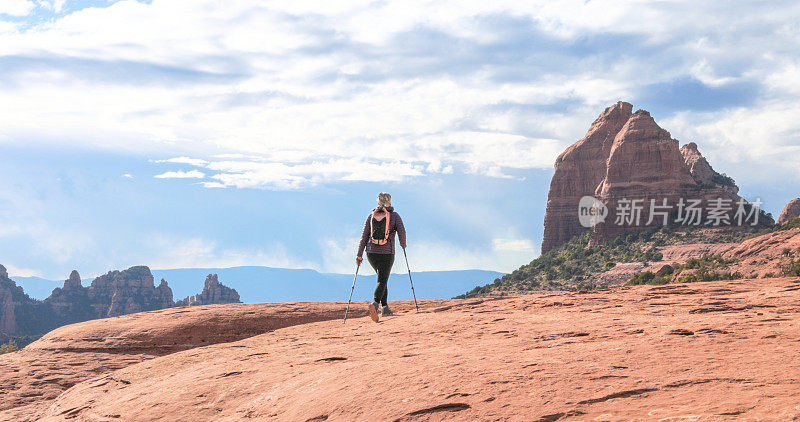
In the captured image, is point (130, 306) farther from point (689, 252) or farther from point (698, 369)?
point (698, 369)

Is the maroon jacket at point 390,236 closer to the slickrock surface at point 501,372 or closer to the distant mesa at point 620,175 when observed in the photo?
the slickrock surface at point 501,372

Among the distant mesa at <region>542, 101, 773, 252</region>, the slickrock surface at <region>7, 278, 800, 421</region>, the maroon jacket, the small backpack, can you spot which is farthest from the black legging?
the distant mesa at <region>542, 101, 773, 252</region>

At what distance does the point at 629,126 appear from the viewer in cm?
11856

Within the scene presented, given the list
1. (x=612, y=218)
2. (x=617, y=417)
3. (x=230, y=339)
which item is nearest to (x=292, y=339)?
(x=230, y=339)

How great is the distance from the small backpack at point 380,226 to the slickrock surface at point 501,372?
2.59 metres

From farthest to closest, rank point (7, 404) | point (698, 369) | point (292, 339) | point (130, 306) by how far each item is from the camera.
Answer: point (130, 306), point (292, 339), point (7, 404), point (698, 369)

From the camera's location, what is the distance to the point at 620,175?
4579 inches

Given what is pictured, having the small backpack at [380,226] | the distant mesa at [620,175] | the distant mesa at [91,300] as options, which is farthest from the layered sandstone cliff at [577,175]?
the small backpack at [380,226]

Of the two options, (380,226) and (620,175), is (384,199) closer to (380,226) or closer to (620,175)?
(380,226)

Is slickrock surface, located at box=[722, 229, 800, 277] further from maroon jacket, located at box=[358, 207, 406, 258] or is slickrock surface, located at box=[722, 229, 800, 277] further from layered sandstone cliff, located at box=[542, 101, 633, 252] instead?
layered sandstone cliff, located at box=[542, 101, 633, 252]

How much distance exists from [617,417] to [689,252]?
92425 millimetres

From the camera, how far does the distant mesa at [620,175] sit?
111m

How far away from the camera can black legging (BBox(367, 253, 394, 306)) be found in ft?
51.2

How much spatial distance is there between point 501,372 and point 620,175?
117183 mm
